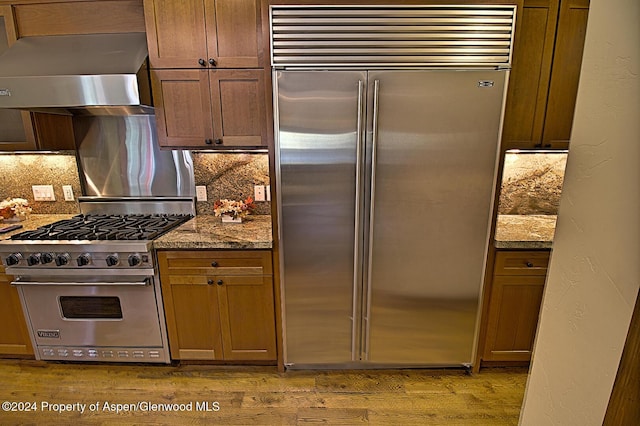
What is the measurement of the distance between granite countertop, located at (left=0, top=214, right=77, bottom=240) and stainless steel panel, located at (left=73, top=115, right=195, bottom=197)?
0.91ft

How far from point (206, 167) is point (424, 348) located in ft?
6.62

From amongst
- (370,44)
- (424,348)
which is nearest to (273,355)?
(424,348)

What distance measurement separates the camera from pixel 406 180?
186 centimetres

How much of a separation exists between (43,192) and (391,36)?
278 centimetres

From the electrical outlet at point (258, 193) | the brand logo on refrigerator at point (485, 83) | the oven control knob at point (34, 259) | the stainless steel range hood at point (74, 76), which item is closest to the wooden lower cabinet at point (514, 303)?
the brand logo on refrigerator at point (485, 83)

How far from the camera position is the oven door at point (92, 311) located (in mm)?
2061

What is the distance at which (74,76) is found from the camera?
1828 mm

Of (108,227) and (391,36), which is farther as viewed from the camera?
(108,227)

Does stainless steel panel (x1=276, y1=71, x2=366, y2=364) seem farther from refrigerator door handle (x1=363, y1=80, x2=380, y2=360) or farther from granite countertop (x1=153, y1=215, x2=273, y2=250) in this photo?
granite countertop (x1=153, y1=215, x2=273, y2=250)

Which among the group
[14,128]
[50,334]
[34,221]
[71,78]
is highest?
[71,78]

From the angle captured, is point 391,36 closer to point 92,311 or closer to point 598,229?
point 598,229

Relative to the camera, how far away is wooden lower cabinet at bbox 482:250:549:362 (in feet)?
6.64

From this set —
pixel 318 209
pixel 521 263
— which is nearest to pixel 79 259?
pixel 318 209

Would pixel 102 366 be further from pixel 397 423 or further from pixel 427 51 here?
pixel 427 51
